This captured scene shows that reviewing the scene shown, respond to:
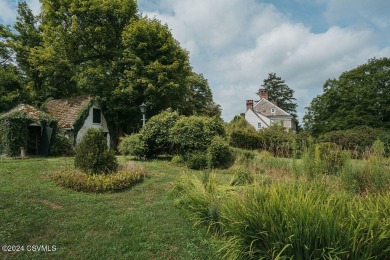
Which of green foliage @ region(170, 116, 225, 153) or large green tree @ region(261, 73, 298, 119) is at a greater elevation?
large green tree @ region(261, 73, 298, 119)

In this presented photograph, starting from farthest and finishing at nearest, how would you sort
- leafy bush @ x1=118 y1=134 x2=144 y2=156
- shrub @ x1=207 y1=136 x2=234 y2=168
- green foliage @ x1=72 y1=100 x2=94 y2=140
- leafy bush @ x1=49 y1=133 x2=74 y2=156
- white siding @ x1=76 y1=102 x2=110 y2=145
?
white siding @ x1=76 y1=102 x2=110 y2=145 < green foliage @ x1=72 y1=100 x2=94 y2=140 < leafy bush @ x1=49 y1=133 x2=74 y2=156 < leafy bush @ x1=118 y1=134 x2=144 y2=156 < shrub @ x1=207 y1=136 x2=234 y2=168

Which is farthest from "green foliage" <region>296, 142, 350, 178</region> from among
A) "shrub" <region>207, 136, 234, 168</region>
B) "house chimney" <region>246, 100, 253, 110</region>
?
"house chimney" <region>246, 100, 253, 110</region>

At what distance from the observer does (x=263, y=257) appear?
11.8 ft

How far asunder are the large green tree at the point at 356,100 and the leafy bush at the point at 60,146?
101 ft

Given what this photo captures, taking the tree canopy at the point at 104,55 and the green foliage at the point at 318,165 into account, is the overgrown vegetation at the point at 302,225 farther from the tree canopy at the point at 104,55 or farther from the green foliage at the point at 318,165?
the tree canopy at the point at 104,55

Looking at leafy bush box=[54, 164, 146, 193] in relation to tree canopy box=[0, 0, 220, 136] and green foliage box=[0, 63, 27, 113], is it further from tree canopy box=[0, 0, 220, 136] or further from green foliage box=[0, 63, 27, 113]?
green foliage box=[0, 63, 27, 113]

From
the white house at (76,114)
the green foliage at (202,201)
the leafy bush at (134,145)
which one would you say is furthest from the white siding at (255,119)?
the green foliage at (202,201)

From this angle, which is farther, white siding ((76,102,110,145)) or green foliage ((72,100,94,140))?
white siding ((76,102,110,145))

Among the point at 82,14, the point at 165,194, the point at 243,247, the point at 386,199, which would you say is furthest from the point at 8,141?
the point at 386,199

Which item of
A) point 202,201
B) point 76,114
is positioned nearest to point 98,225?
point 202,201

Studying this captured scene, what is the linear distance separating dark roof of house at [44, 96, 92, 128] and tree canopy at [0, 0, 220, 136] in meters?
1.07

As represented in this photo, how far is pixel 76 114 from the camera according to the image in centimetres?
2034

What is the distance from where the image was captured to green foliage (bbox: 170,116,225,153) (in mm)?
13164

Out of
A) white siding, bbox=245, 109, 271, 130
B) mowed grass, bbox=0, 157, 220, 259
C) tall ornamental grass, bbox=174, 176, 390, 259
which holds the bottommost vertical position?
mowed grass, bbox=0, 157, 220, 259
